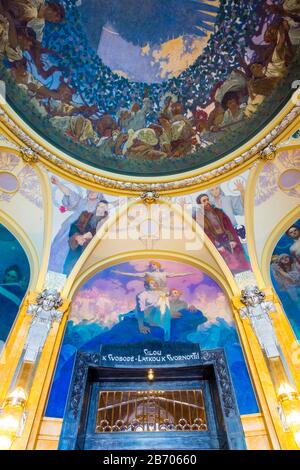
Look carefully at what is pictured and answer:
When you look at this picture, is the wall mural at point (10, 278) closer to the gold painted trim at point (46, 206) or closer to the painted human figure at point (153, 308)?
the gold painted trim at point (46, 206)

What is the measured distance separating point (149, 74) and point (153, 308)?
8.55m

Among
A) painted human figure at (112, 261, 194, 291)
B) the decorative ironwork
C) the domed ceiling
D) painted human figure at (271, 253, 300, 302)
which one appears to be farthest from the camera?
painted human figure at (112, 261, 194, 291)

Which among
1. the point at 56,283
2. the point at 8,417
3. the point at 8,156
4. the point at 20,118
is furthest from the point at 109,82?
the point at 8,417

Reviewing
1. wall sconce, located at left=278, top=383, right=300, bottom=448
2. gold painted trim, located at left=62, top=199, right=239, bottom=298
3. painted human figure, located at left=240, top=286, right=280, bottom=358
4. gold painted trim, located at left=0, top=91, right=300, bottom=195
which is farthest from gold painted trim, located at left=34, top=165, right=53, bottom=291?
wall sconce, located at left=278, top=383, right=300, bottom=448

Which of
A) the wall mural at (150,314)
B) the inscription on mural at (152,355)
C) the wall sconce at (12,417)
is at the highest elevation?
the wall mural at (150,314)

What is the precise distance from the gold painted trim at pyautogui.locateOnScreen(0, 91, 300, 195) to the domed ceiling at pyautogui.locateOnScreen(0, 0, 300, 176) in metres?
0.34

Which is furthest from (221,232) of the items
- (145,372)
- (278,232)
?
(145,372)

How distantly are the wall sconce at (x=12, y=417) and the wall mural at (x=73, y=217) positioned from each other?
13.2 feet

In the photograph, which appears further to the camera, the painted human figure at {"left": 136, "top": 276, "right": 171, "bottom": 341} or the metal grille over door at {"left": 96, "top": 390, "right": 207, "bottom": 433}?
the painted human figure at {"left": 136, "top": 276, "right": 171, "bottom": 341}

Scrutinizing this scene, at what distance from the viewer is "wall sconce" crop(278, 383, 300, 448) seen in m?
5.43

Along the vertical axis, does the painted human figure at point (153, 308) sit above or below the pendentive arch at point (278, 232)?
below

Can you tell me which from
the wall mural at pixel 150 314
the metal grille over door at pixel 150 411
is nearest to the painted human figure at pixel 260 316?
the wall mural at pixel 150 314

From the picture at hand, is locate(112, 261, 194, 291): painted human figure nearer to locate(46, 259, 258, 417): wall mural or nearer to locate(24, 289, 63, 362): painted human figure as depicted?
locate(46, 259, 258, 417): wall mural

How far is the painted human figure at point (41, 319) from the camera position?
6.89m
